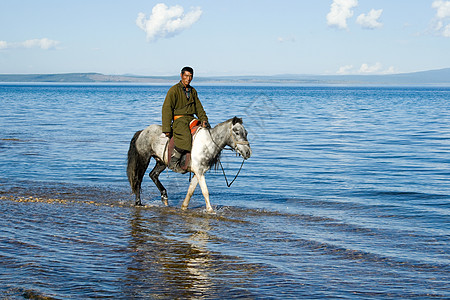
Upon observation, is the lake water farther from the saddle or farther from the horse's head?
the saddle

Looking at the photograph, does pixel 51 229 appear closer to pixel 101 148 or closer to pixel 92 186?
pixel 92 186

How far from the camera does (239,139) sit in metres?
10.2

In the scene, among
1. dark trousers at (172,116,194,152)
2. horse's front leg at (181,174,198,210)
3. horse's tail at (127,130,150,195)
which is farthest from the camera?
horse's tail at (127,130,150,195)

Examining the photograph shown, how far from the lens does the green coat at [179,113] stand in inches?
407

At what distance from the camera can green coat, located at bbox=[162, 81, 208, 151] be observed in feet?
33.9

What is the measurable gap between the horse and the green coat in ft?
0.81

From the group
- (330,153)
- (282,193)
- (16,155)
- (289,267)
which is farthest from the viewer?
(330,153)

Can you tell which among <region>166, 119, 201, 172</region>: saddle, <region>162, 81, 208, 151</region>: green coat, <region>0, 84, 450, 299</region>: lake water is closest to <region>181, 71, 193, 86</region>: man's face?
<region>162, 81, 208, 151</region>: green coat

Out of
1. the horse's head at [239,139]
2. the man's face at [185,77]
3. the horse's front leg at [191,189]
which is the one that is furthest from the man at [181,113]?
the horse's head at [239,139]

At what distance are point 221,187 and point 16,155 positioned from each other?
9283 mm

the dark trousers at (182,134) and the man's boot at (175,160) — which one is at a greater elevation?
the dark trousers at (182,134)

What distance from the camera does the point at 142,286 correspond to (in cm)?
627

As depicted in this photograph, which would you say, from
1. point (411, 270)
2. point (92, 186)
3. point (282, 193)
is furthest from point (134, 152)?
point (411, 270)

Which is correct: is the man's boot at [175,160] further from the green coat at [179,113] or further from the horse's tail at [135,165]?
the horse's tail at [135,165]
